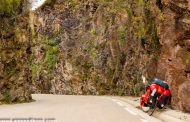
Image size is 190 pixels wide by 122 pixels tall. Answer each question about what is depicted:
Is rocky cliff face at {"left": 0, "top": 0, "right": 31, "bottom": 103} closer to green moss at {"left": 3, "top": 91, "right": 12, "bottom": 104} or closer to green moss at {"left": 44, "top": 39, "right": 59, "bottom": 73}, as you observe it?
green moss at {"left": 3, "top": 91, "right": 12, "bottom": 104}

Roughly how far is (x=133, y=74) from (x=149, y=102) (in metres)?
27.7

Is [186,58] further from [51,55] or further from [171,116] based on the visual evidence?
[51,55]

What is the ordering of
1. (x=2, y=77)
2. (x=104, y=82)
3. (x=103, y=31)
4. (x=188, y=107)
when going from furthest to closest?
1. (x=103, y=31)
2. (x=104, y=82)
3. (x=2, y=77)
4. (x=188, y=107)

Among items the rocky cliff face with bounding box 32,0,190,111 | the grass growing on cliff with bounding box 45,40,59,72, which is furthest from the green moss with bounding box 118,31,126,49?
the grass growing on cliff with bounding box 45,40,59,72

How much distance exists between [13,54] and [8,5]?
320 centimetres

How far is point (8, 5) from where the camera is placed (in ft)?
88.4

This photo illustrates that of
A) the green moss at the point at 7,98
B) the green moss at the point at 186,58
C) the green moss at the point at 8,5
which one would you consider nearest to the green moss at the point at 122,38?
the green moss at the point at 8,5

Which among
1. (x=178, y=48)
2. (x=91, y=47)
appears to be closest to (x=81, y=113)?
(x=178, y=48)

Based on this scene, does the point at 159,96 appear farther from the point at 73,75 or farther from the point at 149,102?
the point at 73,75

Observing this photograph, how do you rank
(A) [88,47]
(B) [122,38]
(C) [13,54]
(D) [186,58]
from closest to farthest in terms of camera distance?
(D) [186,58]
(C) [13,54]
(B) [122,38]
(A) [88,47]

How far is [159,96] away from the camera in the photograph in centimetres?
1548

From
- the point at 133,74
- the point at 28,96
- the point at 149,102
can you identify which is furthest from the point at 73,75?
the point at 149,102

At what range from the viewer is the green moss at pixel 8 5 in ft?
87.2

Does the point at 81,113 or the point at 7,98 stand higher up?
the point at 81,113
